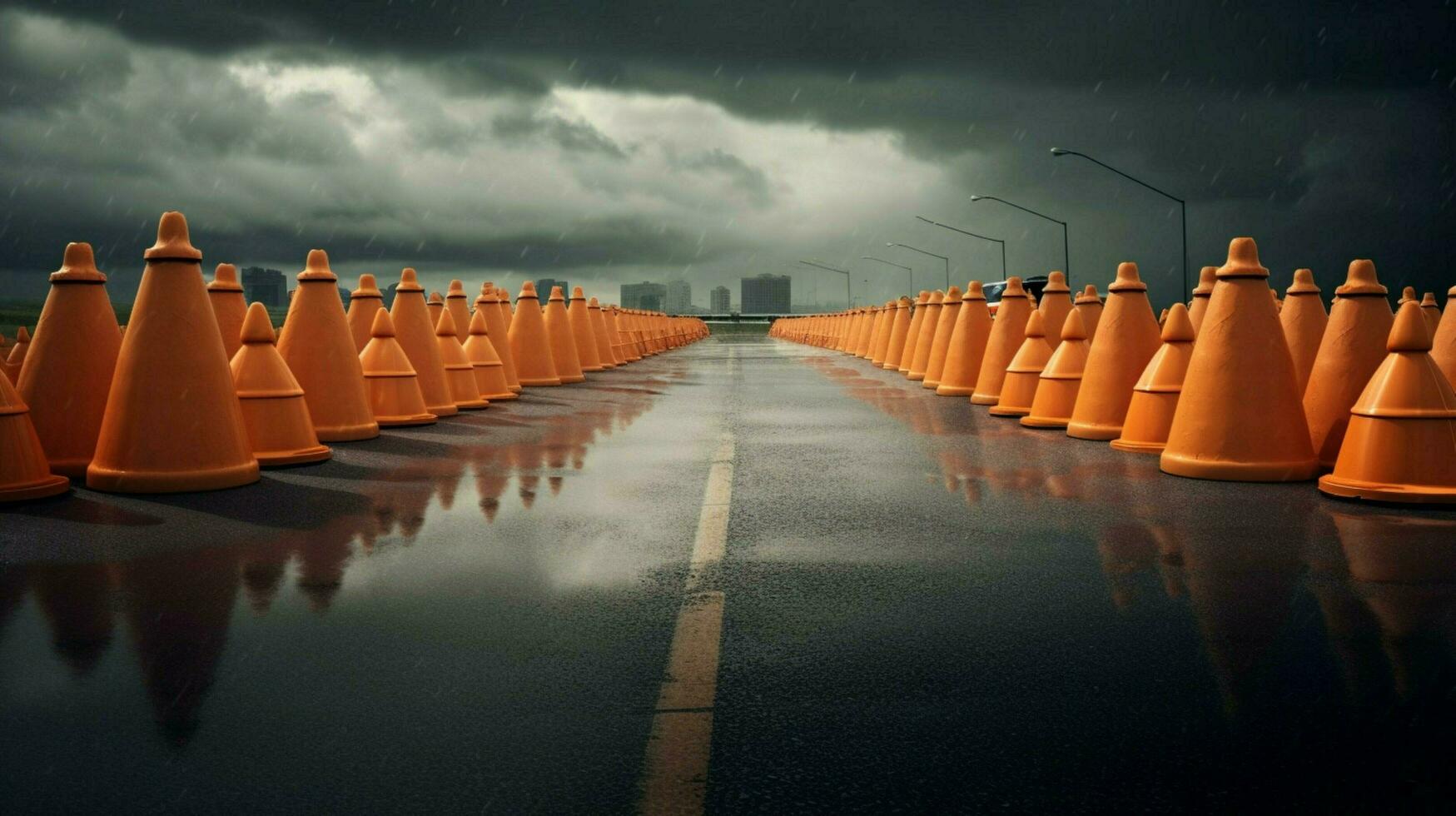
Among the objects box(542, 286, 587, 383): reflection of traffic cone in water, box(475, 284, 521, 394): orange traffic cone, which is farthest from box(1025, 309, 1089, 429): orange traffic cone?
box(542, 286, 587, 383): reflection of traffic cone in water

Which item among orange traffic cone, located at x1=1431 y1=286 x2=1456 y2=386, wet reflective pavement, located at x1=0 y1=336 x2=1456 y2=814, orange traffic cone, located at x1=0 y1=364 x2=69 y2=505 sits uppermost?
orange traffic cone, located at x1=1431 y1=286 x2=1456 y2=386

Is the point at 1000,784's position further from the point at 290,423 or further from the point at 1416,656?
the point at 290,423

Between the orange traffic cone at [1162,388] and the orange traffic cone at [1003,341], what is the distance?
19.1 ft

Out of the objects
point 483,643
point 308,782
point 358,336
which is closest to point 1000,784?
point 308,782

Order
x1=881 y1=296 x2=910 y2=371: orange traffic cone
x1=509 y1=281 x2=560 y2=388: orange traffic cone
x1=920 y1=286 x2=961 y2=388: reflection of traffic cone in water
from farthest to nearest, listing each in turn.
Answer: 1. x1=881 y1=296 x2=910 y2=371: orange traffic cone
2. x1=509 y1=281 x2=560 y2=388: orange traffic cone
3. x1=920 y1=286 x2=961 y2=388: reflection of traffic cone in water

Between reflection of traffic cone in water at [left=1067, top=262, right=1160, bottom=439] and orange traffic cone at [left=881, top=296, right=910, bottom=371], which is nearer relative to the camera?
reflection of traffic cone in water at [left=1067, top=262, right=1160, bottom=439]

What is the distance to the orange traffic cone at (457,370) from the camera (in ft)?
52.7

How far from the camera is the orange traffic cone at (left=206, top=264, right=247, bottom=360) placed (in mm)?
11734

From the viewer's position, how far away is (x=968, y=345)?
18688mm

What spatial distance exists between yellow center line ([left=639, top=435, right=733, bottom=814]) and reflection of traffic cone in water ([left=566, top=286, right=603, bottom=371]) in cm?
2329

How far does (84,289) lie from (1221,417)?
345 inches

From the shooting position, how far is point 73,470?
8648 millimetres

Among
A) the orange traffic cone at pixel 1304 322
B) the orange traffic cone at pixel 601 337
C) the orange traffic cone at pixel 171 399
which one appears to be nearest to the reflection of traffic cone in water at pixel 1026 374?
the orange traffic cone at pixel 1304 322

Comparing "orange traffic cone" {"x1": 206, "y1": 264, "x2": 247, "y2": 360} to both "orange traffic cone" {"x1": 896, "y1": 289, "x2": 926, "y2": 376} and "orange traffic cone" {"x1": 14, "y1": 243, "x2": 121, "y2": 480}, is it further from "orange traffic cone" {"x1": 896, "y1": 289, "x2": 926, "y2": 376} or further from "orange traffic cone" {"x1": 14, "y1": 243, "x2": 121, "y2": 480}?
"orange traffic cone" {"x1": 896, "y1": 289, "x2": 926, "y2": 376}
